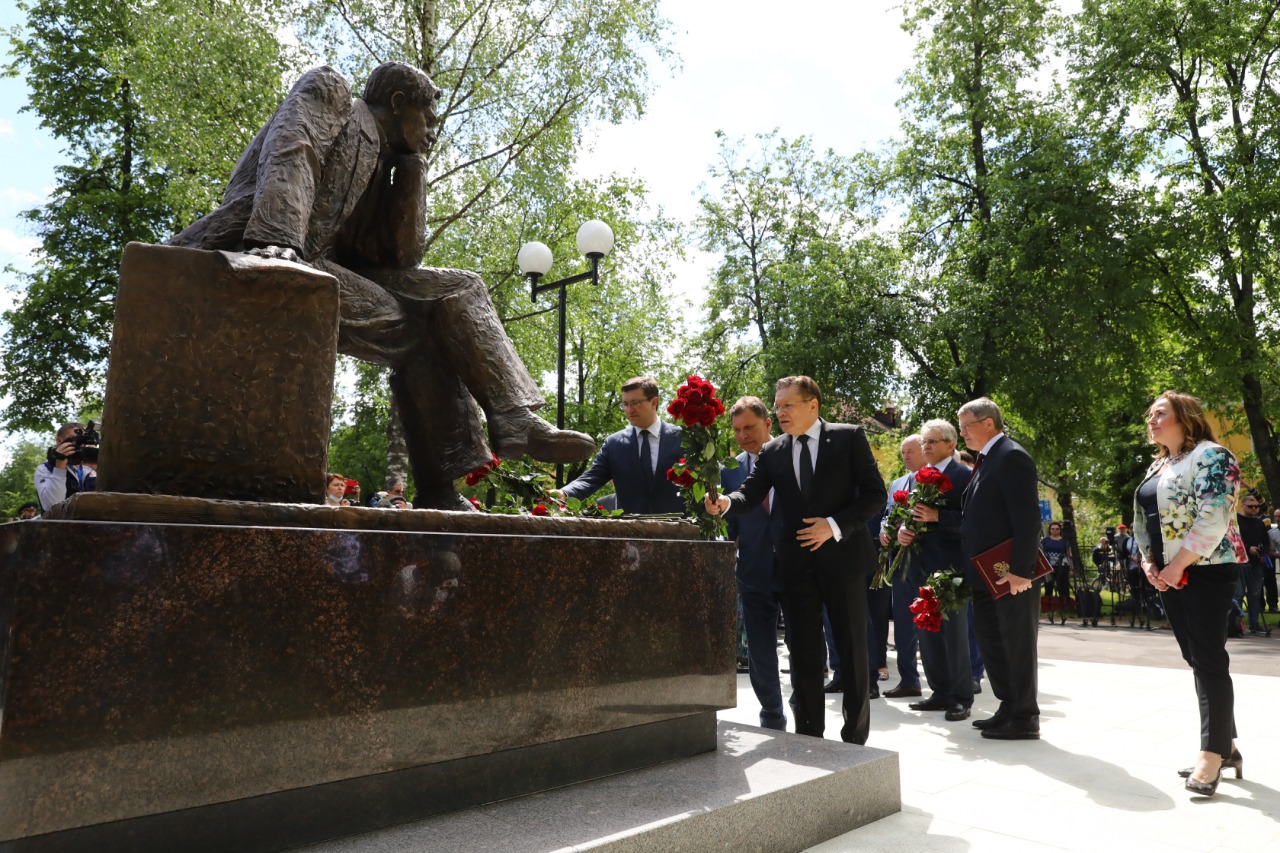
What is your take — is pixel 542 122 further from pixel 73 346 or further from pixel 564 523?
pixel 564 523

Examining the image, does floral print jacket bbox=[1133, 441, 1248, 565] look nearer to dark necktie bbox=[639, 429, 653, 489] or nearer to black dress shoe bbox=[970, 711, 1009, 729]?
black dress shoe bbox=[970, 711, 1009, 729]

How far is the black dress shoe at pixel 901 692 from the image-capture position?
704cm

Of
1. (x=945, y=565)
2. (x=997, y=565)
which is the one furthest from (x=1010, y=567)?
(x=945, y=565)

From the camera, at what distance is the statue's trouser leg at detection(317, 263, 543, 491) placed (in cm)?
345

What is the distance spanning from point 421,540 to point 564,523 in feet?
1.98

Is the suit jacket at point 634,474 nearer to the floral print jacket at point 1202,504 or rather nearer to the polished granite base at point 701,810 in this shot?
the polished granite base at point 701,810

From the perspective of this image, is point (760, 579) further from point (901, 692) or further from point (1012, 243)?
point (1012, 243)

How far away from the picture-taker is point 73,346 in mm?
18422

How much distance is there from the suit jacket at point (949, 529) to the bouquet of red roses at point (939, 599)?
66 cm

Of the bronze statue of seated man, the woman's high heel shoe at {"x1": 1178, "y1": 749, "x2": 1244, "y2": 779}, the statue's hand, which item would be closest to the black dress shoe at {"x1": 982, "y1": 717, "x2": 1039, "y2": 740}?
the woman's high heel shoe at {"x1": 1178, "y1": 749, "x2": 1244, "y2": 779}

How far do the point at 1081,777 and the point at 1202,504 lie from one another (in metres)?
1.40

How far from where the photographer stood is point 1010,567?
521 centimetres

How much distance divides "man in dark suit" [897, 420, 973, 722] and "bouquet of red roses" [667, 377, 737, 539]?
2.69 meters

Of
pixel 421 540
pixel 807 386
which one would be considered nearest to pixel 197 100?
pixel 807 386
